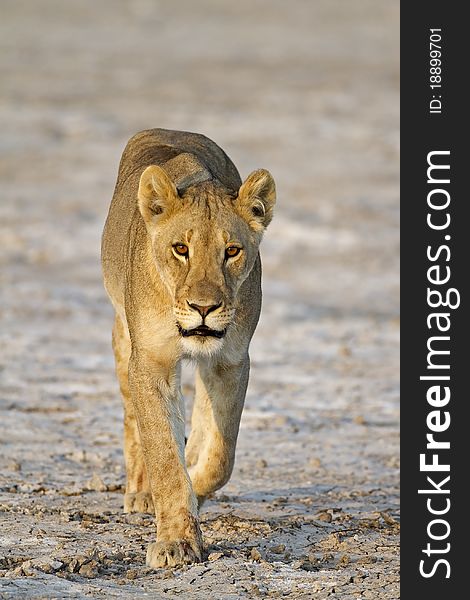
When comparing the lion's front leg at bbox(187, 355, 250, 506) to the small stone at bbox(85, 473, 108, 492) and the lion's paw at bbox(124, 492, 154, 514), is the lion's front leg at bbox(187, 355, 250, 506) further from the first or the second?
the small stone at bbox(85, 473, 108, 492)

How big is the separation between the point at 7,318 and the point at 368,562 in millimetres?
6496

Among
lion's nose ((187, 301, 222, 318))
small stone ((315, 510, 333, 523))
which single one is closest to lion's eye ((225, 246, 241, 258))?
lion's nose ((187, 301, 222, 318))

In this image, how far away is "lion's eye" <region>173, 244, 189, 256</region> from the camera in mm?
5492

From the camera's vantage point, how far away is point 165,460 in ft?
18.4

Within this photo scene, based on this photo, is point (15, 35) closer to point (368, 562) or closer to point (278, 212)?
point (278, 212)

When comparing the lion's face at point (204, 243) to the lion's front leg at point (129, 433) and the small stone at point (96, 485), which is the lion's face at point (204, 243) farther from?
the small stone at point (96, 485)

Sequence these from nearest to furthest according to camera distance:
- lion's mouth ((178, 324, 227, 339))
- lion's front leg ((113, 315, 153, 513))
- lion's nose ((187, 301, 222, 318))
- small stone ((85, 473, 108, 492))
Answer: lion's nose ((187, 301, 222, 318)) → lion's mouth ((178, 324, 227, 339)) → lion's front leg ((113, 315, 153, 513)) → small stone ((85, 473, 108, 492))

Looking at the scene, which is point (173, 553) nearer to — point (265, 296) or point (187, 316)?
point (187, 316)

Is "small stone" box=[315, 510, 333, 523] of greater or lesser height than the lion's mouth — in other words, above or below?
below

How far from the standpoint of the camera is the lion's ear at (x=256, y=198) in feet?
18.9

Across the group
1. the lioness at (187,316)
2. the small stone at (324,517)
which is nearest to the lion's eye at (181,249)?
the lioness at (187,316)

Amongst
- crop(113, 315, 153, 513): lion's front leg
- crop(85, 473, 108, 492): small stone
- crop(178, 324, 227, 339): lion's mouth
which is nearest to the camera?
crop(178, 324, 227, 339): lion's mouth

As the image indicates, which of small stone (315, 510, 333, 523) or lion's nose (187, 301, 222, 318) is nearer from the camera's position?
lion's nose (187, 301, 222, 318)

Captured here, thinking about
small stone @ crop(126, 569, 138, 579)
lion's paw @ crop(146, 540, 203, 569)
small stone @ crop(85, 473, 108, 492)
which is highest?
small stone @ crop(85, 473, 108, 492)
